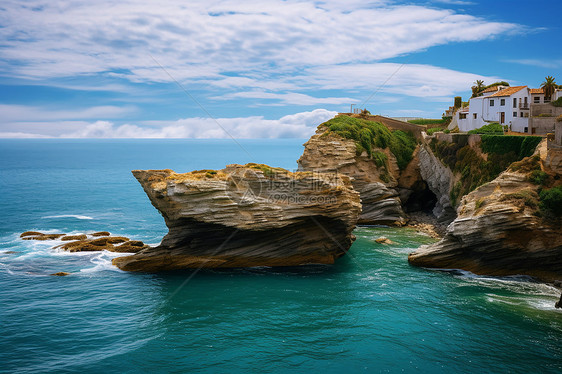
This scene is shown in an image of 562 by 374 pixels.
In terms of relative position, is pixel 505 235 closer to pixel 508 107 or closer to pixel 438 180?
pixel 438 180

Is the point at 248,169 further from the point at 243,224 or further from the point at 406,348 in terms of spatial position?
the point at 406,348

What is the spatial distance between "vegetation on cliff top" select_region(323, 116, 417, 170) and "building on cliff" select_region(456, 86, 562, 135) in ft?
29.7

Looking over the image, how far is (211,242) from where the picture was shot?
38469mm

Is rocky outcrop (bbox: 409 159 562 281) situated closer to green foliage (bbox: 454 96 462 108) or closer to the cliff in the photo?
the cliff

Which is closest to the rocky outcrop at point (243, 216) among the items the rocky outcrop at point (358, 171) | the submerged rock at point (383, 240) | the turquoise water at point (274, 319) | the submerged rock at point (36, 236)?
the turquoise water at point (274, 319)

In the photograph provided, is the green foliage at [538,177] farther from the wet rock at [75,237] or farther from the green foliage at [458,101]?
the wet rock at [75,237]

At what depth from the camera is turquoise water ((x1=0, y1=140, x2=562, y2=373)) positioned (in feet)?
76.9

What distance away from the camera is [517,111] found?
5672 cm

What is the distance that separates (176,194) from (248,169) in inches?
253

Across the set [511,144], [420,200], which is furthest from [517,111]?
[420,200]

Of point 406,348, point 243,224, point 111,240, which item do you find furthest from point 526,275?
point 111,240

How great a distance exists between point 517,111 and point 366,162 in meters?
20.2

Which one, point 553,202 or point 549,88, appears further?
point 549,88

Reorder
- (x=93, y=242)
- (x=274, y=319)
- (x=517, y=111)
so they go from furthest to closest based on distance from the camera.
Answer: (x=517, y=111), (x=93, y=242), (x=274, y=319)
